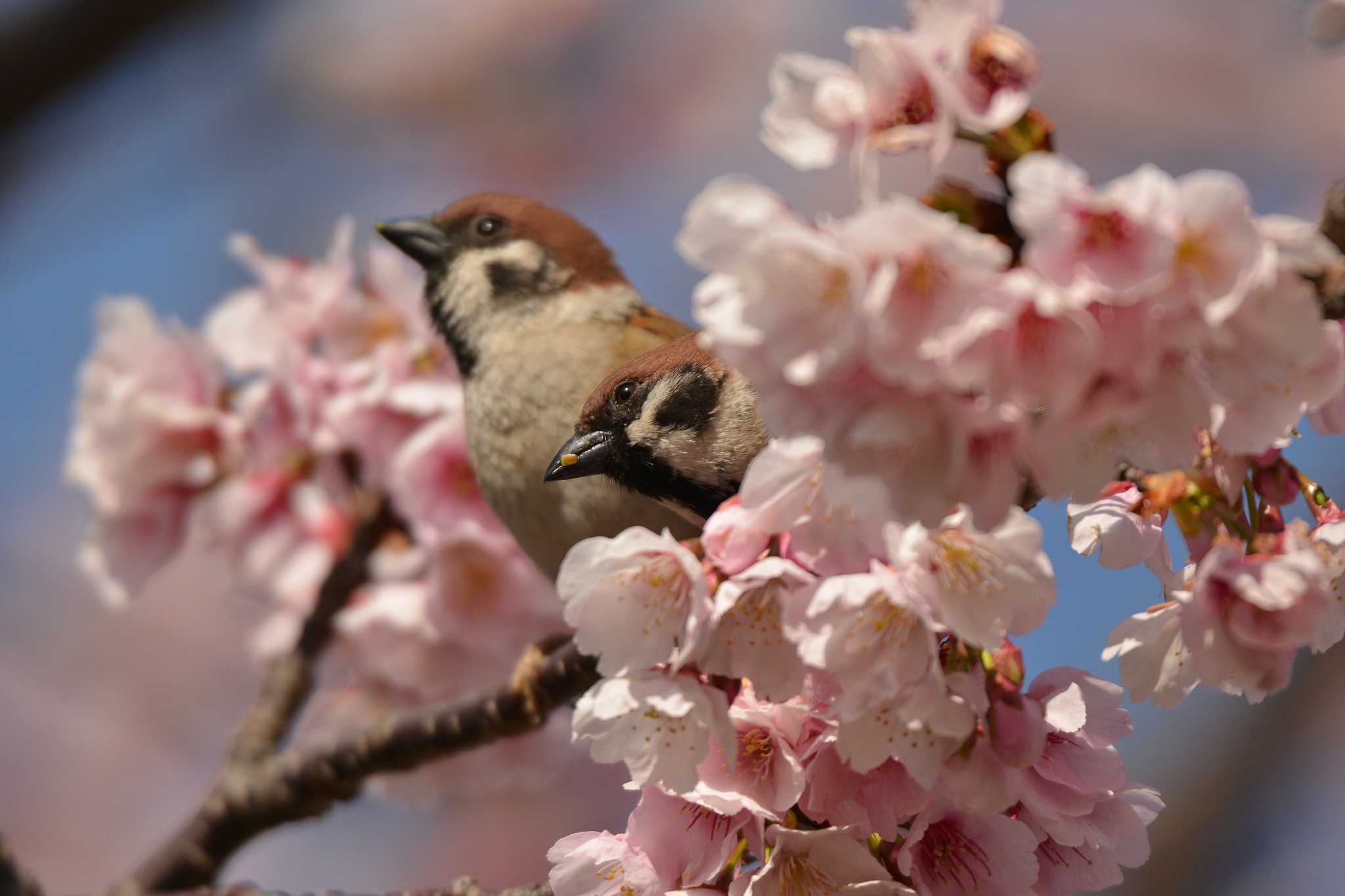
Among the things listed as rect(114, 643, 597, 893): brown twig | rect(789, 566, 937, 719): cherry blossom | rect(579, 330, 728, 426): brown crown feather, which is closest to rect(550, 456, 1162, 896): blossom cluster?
rect(789, 566, 937, 719): cherry blossom

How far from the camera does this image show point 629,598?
1.07m

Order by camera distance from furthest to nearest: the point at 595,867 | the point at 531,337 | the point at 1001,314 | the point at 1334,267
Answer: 1. the point at 531,337
2. the point at 595,867
3. the point at 1334,267
4. the point at 1001,314

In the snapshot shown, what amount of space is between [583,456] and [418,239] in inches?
42.3

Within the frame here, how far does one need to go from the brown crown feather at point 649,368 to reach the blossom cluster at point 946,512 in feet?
2.53

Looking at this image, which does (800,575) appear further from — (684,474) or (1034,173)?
(684,474)

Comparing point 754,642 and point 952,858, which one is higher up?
point 754,642

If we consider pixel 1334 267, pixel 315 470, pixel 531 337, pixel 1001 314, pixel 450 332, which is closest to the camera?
pixel 1001 314

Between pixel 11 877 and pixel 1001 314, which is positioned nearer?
pixel 1001 314

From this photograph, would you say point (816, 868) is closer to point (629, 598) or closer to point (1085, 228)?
point (629, 598)

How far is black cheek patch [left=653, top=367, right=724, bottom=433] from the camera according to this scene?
190 cm

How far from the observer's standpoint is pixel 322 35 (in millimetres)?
5477

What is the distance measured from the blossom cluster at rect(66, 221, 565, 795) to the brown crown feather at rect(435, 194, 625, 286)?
18 centimetres

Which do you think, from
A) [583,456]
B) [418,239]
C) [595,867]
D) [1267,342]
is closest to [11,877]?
[595,867]

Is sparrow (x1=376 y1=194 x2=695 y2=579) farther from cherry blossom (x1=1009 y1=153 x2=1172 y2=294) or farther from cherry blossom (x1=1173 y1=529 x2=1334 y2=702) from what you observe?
cherry blossom (x1=1009 y1=153 x2=1172 y2=294)
